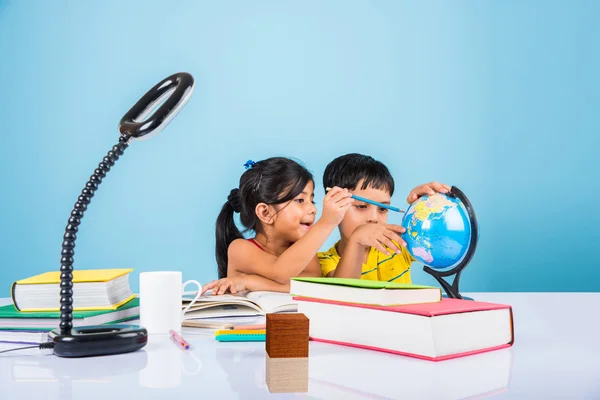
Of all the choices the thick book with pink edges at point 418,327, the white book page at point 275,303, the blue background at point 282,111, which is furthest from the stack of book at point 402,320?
the blue background at point 282,111

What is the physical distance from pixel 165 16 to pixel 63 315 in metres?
4.11

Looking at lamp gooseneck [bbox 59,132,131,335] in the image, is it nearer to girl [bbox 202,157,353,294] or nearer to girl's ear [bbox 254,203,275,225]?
girl [bbox 202,157,353,294]

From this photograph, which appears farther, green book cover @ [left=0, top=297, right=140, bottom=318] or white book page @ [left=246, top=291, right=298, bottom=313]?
white book page @ [left=246, top=291, right=298, bottom=313]

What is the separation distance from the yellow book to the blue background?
329cm

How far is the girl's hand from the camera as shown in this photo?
1.81 m

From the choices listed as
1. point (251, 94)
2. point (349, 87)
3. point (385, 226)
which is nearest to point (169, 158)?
point (251, 94)

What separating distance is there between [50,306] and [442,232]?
829mm

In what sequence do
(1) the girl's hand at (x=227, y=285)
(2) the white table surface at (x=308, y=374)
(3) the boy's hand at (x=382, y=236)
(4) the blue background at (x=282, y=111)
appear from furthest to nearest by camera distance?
(4) the blue background at (x=282, y=111)
(1) the girl's hand at (x=227, y=285)
(3) the boy's hand at (x=382, y=236)
(2) the white table surface at (x=308, y=374)

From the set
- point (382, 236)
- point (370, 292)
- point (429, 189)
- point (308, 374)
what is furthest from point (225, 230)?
point (308, 374)

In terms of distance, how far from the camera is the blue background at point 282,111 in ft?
15.0

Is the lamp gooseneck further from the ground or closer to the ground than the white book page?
further from the ground

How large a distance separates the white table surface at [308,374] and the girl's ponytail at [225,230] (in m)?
1.27

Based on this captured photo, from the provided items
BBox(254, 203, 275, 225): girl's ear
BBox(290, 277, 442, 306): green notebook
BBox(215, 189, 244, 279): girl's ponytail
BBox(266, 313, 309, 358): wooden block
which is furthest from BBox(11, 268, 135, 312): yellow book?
BBox(215, 189, 244, 279): girl's ponytail

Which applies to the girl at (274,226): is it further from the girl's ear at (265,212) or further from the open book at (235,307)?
the open book at (235,307)
